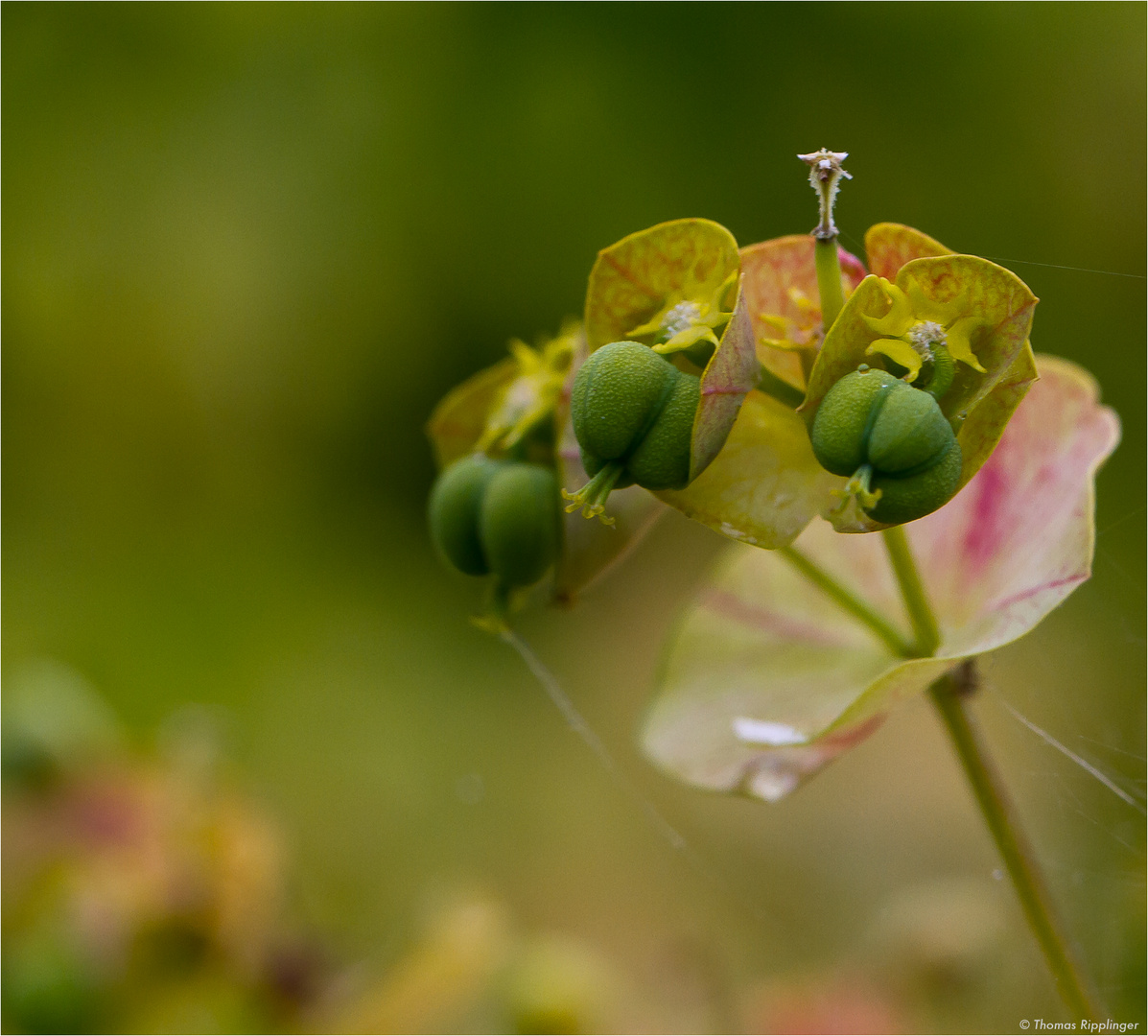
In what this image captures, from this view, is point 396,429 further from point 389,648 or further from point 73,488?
point 73,488

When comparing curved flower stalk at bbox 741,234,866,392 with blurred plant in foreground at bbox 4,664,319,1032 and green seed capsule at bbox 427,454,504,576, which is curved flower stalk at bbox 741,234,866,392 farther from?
blurred plant in foreground at bbox 4,664,319,1032

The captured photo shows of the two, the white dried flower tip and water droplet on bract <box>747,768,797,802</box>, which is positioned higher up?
the white dried flower tip

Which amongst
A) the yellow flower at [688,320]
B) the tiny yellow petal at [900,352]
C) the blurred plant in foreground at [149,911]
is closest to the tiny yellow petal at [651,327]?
the yellow flower at [688,320]

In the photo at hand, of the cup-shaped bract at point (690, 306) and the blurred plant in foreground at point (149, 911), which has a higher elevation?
the cup-shaped bract at point (690, 306)

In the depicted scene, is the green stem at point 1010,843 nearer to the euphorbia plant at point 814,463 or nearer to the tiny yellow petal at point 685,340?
the euphorbia plant at point 814,463

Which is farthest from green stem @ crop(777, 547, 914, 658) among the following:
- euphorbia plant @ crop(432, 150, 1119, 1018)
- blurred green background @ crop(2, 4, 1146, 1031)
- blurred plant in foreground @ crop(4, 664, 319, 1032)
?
blurred green background @ crop(2, 4, 1146, 1031)
